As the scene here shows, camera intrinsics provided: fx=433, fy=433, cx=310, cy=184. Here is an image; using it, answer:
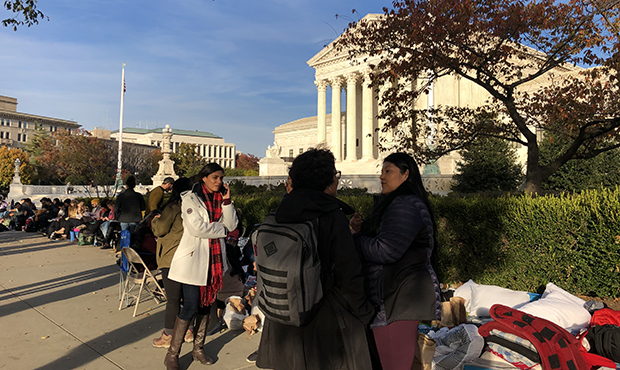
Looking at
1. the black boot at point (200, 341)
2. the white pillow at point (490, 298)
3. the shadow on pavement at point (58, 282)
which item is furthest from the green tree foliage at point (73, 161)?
the white pillow at point (490, 298)

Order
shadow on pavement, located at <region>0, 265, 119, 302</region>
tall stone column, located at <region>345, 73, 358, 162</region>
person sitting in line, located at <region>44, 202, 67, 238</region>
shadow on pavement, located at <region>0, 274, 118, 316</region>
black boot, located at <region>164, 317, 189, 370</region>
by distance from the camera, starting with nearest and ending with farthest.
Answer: black boot, located at <region>164, 317, 189, 370</region>
shadow on pavement, located at <region>0, 274, 118, 316</region>
shadow on pavement, located at <region>0, 265, 119, 302</region>
person sitting in line, located at <region>44, 202, 67, 238</region>
tall stone column, located at <region>345, 73, 358, 162</region>

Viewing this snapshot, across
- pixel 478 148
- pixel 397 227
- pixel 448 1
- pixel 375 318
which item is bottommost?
pixel 375 318

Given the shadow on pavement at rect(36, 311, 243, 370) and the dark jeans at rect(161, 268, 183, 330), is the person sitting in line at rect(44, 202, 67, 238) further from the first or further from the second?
the dark jeans at rect(161, 268, 183, 330)

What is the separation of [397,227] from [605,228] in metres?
4.68

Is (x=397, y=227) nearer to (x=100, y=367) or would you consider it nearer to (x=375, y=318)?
(x=375, y=318)

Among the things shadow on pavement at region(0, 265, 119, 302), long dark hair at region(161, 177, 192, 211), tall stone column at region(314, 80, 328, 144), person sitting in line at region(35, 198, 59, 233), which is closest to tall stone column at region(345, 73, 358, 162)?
tall stone column at region(314, 80, 328, 144)

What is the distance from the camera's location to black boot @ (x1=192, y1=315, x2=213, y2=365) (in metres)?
4.48

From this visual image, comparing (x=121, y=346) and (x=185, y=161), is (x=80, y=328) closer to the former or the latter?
(x=121, y=346)

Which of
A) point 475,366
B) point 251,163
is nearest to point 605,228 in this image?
point 475,366

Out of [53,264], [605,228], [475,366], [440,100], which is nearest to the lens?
[475,366]

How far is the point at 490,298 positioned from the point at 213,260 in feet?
12.8

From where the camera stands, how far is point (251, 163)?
9681 centimetres

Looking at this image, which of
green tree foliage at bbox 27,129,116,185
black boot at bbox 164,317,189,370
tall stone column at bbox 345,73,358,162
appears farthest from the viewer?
green tree foliage at bbox 27,129,116,185

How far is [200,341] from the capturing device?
14.9ft
